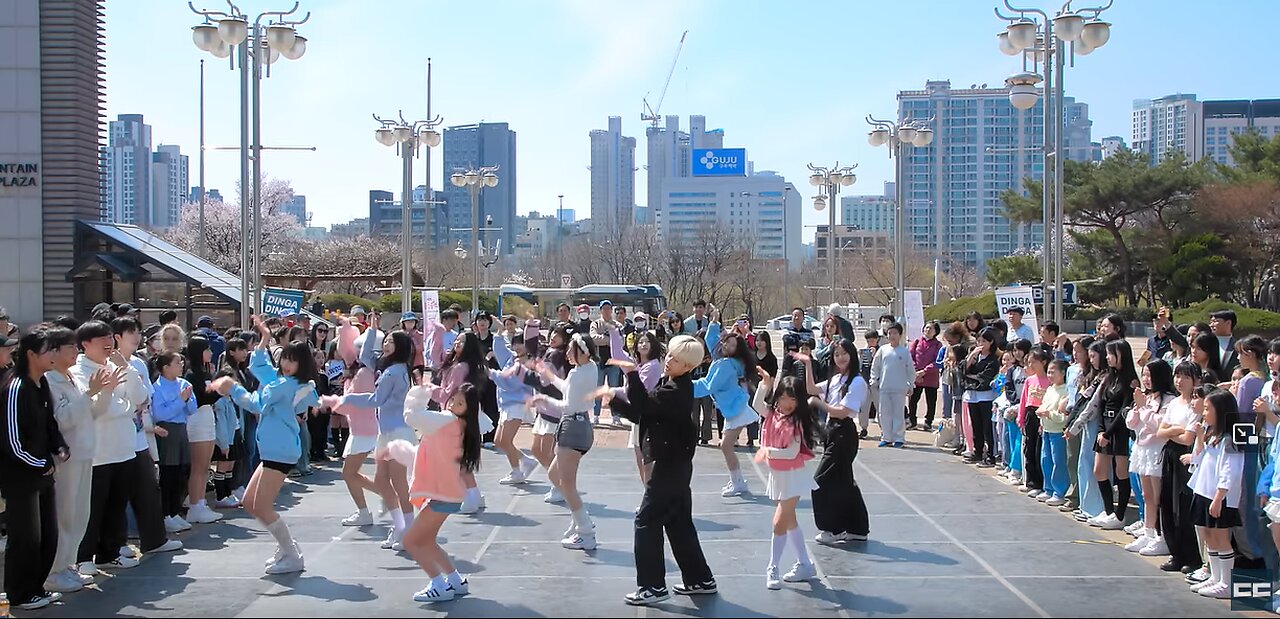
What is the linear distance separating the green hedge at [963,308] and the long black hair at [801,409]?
40900 millimetres

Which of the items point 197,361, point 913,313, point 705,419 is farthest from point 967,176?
point 197,361

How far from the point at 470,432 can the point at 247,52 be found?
12600mm

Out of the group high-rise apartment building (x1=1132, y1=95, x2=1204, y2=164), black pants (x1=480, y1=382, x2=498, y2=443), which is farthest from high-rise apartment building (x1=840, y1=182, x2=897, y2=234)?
black pants (x1=480, y1=382, x2=498, y2=443)

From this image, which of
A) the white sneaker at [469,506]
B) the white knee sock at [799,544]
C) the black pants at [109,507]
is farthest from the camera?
the white sneaker at [469,506]

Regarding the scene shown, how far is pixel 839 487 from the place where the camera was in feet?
30.0

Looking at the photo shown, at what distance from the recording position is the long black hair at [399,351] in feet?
29.2

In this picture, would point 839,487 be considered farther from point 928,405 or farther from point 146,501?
point 928,405

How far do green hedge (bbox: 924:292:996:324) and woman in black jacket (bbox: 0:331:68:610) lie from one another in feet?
142

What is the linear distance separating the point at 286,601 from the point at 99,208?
885 inches

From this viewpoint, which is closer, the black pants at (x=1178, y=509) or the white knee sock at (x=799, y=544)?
the white knee sock at (x=799, y=544)

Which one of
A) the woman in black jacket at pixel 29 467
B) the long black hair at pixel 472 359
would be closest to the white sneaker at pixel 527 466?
the long black hair at pixel 472 359

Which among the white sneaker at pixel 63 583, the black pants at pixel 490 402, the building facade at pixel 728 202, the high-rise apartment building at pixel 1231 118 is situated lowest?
the white sneaker at pixel 63 583

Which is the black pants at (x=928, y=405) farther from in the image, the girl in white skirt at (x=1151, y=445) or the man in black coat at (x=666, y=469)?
the man in black coat at (x=666, y=469)

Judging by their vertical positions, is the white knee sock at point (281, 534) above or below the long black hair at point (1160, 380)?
below
